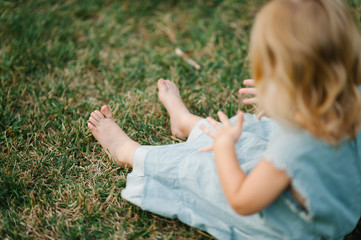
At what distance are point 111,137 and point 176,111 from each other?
0.41 m

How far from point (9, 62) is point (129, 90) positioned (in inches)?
34.8

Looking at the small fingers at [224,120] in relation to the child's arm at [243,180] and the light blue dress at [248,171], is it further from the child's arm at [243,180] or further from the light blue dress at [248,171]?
the light blue dress at [248,171]

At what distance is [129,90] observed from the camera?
2.36 metres

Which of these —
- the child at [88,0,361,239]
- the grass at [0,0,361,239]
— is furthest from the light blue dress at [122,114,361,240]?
the grass at [0,0,361,239]

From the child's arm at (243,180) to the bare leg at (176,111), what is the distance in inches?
21.6

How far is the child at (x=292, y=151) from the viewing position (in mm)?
1096

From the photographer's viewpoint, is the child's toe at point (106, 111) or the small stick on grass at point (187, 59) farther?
the small stick on grass at point (187, 59)

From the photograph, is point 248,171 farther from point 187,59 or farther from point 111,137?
point 187,59

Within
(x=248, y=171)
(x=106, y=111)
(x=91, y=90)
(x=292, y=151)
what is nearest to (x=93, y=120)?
(x=106, y=111)

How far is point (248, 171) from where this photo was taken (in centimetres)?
140

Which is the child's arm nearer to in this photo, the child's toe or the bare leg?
the bare leg

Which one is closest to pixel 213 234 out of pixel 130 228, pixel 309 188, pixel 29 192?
pixel 130 228

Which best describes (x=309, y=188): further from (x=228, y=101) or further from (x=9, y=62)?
(x=9, y=62)

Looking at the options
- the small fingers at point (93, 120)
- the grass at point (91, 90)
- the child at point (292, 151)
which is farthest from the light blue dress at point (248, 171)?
the small fingers at point (93, 120)
